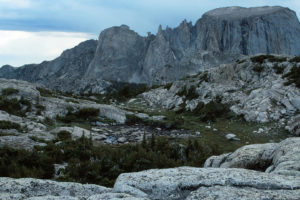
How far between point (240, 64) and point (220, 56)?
285 feet

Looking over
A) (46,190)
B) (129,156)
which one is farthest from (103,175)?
(46,190)

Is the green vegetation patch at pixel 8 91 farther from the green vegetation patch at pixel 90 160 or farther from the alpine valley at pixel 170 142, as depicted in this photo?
the green vegetation patch at pixel 90 160

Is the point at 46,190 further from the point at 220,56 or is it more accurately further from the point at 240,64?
the point at 220,56

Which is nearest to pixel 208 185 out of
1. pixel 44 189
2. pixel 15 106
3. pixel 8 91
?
pixel 44 189

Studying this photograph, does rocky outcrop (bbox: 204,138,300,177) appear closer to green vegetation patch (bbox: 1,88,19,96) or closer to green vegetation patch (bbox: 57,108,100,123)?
green vegetation patch (bbox: 57,108,100,123)

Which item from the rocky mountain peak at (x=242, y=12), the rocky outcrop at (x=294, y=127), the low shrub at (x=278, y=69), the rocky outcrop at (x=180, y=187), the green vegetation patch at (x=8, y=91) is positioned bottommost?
the rocky outcrop at (x=294, y=127)

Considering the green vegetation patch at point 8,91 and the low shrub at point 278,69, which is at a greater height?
the low shrub at point 278,69

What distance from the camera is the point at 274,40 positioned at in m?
150

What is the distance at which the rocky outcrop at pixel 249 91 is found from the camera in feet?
69.3

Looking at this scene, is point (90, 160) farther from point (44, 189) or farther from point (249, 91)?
point (249, 91)

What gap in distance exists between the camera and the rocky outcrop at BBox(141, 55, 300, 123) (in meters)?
21.1

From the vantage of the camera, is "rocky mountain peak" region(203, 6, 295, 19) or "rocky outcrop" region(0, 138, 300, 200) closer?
"rocky outcrop" region(0, 138, 300, 200)

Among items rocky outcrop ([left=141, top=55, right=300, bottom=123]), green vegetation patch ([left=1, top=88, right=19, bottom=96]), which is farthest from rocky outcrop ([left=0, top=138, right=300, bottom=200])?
green vegetation patch ([left=1, top=88, right=19, bottom=96])

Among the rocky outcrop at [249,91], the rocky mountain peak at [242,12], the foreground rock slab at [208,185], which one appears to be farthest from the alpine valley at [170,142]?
the rocky mountain peak at [242,12]
